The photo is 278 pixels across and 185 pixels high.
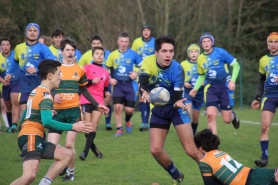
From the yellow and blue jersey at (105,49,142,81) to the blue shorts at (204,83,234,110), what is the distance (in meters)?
3.33

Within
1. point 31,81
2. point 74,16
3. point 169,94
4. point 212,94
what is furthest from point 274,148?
point 74,16

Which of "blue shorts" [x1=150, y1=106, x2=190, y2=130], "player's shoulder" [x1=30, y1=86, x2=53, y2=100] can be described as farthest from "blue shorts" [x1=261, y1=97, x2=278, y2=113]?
"player's shoulder" [x1=30, y1=86, x2=53, y2=100]

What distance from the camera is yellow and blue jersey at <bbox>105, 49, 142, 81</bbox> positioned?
1431 centimetres

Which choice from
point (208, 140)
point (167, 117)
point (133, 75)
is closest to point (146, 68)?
point (167, 117)

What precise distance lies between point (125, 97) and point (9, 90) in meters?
3.17

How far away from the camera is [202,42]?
1151 centimetres

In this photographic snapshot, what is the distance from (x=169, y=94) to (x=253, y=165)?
9.12 feet

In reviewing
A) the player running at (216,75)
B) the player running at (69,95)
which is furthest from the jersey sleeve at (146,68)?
the player running at (216,75)

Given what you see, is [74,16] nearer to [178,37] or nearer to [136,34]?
[136,34]

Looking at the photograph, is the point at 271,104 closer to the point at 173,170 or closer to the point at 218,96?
the point at 218,96

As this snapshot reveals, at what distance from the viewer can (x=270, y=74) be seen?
9.96m

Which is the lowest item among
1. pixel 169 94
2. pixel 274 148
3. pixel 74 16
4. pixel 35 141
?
pixel 274 148

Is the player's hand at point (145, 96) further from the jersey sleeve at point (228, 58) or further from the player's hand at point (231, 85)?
the jersey sleeve at point (228, 58)

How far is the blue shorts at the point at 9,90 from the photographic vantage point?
14703mm
